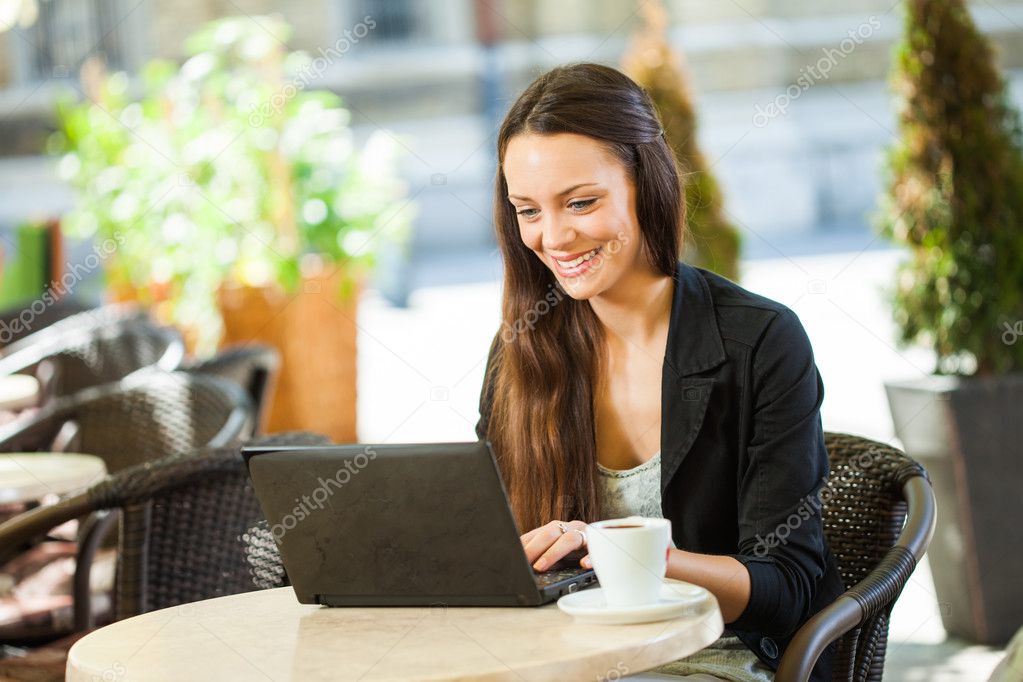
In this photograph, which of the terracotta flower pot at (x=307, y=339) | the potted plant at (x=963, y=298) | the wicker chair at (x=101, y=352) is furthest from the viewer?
the terracotta flower pot at (x=307, y=339)

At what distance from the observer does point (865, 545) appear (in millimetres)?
1782

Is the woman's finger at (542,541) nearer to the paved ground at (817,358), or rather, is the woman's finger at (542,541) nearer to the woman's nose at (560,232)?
the woman's nose at (560,232)

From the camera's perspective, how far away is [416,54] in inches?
648

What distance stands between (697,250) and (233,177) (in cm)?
233

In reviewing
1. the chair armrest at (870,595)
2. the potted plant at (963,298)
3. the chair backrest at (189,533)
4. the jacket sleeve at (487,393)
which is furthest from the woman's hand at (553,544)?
the potted plant at (963,298)

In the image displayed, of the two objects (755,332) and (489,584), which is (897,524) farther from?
(489,584)

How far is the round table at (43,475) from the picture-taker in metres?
2.36

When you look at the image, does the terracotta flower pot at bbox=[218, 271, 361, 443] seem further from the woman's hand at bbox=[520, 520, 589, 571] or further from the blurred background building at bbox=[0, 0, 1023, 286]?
the blurred background building at bbox=[0, 0, 1023, 286]

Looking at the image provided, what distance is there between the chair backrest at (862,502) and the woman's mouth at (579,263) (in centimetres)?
44

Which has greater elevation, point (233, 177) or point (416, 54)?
point (416, 54)

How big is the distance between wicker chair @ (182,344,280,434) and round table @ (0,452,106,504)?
871mm

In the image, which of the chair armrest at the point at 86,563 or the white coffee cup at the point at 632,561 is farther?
the chair armrest at the point at 86,563

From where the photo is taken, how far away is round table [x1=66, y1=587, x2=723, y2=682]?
1.13 m

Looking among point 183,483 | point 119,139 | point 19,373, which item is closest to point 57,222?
point 119,139
